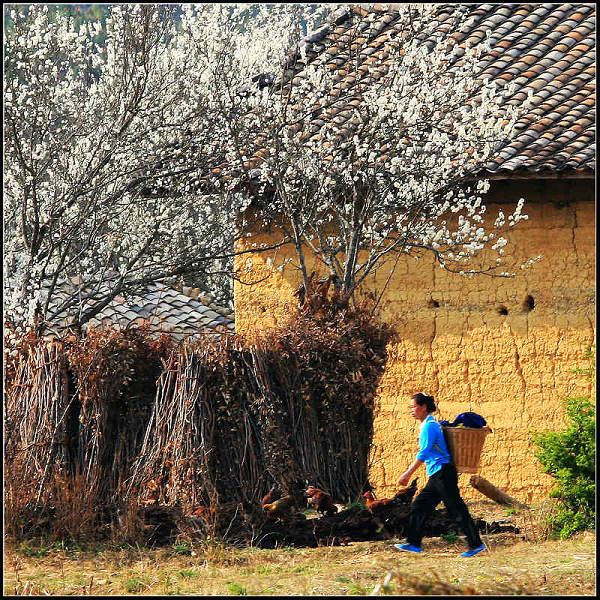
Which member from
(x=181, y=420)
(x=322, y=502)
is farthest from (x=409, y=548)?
(x=181, y=420)

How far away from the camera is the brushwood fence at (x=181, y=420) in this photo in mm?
7965

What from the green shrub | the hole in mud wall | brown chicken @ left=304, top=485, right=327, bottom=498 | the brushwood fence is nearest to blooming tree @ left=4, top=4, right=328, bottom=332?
the brushwood fence

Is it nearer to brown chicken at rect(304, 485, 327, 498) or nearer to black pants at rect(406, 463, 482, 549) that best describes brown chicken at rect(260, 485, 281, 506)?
brown chicken at rect(304, 485, 327, 498)

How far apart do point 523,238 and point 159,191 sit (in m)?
4.56

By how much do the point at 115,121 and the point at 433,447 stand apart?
536cm

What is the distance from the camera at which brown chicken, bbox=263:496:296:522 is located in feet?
25.7

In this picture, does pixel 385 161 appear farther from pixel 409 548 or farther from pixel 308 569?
pixel 308 569

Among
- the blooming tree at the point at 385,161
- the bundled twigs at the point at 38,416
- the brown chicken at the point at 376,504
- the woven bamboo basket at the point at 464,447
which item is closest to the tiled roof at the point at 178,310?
the blooming tree at the point at 385,161

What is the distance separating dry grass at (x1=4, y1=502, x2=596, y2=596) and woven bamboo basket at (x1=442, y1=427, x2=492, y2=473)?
793 mm

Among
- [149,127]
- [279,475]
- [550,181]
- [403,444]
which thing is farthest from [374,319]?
[149,127]

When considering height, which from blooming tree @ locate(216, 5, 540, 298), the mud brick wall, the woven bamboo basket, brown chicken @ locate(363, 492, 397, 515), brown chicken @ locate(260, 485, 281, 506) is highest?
blooming tree @ locate(216, 5, 540, 298)

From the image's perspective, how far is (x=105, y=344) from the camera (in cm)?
826

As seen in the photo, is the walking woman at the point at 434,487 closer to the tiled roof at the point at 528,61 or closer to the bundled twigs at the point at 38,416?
the bundled twigs at the point at 38,416

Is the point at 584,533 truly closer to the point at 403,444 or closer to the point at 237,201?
the point at 403,444
